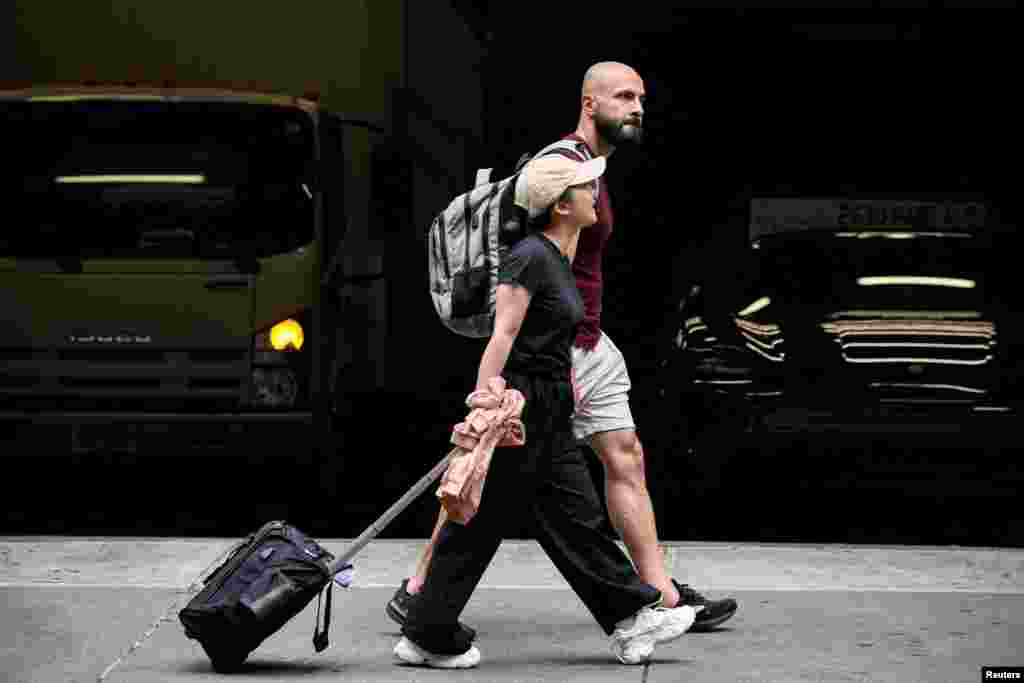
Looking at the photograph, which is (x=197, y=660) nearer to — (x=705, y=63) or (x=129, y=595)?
(x=129, y=595)

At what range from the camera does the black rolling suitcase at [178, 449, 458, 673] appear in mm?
5961

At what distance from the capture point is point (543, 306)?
19.7ft

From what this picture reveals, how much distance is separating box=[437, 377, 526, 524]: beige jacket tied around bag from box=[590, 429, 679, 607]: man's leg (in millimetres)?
755

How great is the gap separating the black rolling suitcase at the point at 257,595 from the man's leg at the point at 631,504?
0.72 m

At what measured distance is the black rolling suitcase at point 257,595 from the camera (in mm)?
5961

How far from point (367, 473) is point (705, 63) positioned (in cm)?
1095

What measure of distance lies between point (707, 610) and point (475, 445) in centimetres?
130

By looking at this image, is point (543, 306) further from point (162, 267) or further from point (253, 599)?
point (162, 267)

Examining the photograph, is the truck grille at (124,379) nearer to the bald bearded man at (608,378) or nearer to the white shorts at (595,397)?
the bald bearded man at (608,378)

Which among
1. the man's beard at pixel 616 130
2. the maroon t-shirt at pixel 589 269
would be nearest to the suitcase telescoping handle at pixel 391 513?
the maroon t-shirt at pixel 589 269

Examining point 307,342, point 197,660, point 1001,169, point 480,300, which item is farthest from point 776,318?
point 1001,169

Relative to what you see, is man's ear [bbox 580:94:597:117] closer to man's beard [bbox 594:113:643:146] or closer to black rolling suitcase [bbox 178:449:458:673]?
man's beard [bbox 594:113:643:146]

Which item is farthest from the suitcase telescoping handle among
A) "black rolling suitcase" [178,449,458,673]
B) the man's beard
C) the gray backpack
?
the man's beard

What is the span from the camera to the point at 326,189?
408 inches
